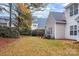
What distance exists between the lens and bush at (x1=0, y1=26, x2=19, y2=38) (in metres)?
7.13

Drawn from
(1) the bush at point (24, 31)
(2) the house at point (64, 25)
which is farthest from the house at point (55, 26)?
(1) the bush at point (24, 31)

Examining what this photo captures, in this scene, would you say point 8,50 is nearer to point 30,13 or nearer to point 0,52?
point 0,52

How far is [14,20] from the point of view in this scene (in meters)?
7.21

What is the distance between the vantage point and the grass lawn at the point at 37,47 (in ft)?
22.1

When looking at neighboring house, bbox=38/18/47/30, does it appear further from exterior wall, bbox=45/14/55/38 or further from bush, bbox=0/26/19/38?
bush, bbox=0/26/19/38

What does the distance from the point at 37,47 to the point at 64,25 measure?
1515mm

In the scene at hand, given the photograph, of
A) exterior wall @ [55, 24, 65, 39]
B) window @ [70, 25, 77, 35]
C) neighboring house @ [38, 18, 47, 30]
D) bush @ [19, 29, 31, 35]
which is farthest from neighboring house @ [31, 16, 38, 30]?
window @ [70, 25, 77, 35]

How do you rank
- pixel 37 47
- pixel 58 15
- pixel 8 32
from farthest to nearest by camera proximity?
pixel 58 15 → pixel 8 32 → pixel 37 47

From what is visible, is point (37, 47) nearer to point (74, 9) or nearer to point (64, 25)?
point (64, 25)

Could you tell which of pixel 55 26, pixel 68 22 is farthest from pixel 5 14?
pixel 68 22

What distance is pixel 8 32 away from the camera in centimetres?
721

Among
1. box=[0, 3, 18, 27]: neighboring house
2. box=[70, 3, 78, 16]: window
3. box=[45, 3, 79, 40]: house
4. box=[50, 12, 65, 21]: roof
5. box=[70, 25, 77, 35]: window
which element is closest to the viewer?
box=[0, 3, 18, 27]: neighboring house

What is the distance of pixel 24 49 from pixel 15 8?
1683 millimetres

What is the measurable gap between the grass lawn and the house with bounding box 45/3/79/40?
0.42m
